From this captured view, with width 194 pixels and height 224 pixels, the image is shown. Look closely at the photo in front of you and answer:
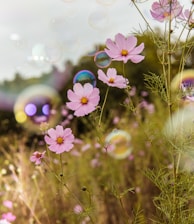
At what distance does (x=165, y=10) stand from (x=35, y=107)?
670cm

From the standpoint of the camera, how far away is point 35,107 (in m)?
8.07

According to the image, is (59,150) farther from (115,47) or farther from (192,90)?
(192,90)

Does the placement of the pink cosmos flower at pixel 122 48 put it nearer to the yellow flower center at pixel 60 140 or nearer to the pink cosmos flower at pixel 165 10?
the pink cosmos flower at pixel 165 10

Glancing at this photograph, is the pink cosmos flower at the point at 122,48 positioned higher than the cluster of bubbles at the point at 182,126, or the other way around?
the pink cosmos flower at the point at 122,48

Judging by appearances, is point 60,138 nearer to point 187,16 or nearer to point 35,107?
point 187,16

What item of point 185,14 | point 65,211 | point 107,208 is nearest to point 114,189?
point 185,14

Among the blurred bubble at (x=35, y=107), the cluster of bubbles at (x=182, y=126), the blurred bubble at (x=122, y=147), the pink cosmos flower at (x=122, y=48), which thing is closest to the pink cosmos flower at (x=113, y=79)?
the pink cosmos flower at (x=122, y=48)

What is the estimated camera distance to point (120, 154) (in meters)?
4.67

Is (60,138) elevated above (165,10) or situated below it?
below

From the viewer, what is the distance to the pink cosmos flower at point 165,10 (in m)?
1.48

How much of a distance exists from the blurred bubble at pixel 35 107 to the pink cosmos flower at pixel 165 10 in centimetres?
225

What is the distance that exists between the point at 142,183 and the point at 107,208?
1.17 ft

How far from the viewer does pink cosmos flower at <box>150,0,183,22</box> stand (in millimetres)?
1483

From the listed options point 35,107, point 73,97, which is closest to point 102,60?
point 73,97
